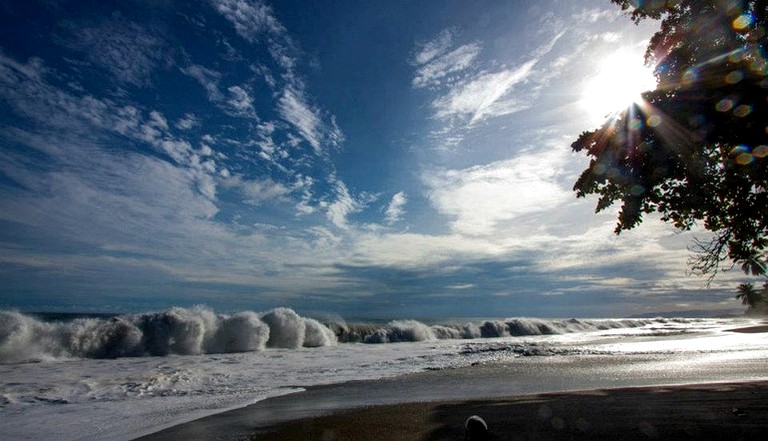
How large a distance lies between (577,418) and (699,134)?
474 cm

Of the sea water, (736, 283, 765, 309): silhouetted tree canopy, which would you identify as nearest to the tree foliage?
(736, 283, 765, 309): silhouetted tree canopy

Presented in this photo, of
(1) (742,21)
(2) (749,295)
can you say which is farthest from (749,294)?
(1) (742,21)

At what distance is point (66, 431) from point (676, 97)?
35.4 ft

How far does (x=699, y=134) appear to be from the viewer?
665cm

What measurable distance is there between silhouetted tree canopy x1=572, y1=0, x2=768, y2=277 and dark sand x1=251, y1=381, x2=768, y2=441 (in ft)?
10.0

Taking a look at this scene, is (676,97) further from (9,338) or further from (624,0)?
(9,338)

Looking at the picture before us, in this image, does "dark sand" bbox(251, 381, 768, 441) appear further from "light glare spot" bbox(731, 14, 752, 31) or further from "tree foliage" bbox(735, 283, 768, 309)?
"tree foliage" bbox(735, 283, 768, 309)

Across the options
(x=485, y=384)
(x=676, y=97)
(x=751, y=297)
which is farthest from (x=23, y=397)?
(x=751, y=297)

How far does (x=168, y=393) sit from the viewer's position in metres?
9.58

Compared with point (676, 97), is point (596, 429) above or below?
below

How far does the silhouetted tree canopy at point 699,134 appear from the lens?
6336 mm

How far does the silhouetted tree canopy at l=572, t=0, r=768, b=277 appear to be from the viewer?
6.34m

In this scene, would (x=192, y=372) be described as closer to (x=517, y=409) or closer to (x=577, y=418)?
(x=517, y=409)

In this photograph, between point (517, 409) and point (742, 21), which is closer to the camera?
point (517, 409)
